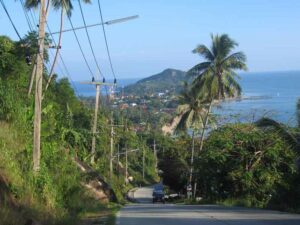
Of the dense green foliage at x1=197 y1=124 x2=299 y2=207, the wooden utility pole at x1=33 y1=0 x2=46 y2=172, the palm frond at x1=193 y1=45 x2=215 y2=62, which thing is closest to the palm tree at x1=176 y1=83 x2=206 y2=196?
the palm frond at x1=193 y1=45 x2=215 y2=62

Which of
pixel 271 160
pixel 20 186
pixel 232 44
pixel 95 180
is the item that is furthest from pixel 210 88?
pixel 20 186

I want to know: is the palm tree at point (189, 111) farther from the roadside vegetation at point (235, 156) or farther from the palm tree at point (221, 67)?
the palm tree at point (221, 67)

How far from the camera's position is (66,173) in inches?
754

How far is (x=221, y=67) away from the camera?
4478 centimetres

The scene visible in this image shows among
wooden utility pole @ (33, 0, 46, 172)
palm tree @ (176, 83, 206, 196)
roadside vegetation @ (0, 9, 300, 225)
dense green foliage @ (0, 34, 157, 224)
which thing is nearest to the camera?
dense green foliage @ (0, 34, 157, 224)

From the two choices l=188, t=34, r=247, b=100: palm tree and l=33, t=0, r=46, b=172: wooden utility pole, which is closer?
l=33, t=0, r=46, b=172: wooden utility pole

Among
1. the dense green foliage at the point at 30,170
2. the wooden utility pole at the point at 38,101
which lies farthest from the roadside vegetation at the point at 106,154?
the wooden utility pole at the point at 38,101

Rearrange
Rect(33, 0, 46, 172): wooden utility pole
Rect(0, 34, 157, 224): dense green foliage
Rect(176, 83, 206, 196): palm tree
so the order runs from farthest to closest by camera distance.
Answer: Rect(176, 83, 206, 196): palm tree, Rect(33, 0, 46, 172): wooden utility pole, Rect(0, 34, 157, 224): dense green foliage

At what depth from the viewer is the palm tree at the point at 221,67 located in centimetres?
4453

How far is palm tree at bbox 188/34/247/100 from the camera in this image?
44531mm

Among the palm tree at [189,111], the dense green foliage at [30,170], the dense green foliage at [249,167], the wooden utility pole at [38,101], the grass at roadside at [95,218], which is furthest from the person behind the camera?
the palm tree at [189,111]

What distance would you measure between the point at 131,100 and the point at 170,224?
11299 cm

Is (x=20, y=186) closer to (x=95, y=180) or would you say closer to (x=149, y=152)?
(x=95, y=180)

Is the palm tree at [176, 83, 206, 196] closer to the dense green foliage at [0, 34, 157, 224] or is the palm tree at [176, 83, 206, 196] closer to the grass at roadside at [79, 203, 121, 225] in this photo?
the dense green foliage at [0, 34, 157, 224]
